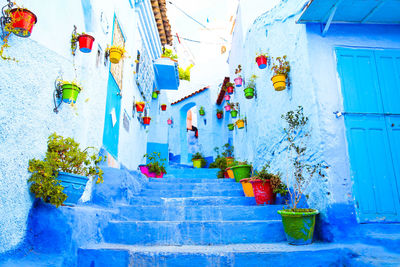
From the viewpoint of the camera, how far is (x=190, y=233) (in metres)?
3.69

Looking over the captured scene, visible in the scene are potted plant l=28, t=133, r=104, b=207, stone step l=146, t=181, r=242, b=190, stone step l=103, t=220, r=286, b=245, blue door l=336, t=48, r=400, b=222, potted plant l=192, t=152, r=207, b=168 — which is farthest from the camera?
potted plant l=192, t=152, r=207, b=168

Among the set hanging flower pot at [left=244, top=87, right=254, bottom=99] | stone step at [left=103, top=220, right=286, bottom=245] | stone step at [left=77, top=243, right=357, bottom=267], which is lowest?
stone step at [left=77, top=243, right=357, bottom=267]

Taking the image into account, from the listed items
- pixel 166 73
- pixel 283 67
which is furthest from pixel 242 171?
pixel 166 73

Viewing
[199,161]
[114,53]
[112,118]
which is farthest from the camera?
[199,161]

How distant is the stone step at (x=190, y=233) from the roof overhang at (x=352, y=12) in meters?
3.04

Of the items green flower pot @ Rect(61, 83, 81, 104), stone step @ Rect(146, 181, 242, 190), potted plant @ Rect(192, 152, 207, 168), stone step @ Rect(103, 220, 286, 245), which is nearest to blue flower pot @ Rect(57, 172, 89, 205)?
stone step @ Rect(103, 220, 286, 245)

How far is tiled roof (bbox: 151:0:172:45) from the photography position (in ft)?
29.3

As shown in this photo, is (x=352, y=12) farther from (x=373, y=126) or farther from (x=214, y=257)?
(x=214, y=257)

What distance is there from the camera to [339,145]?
12.8 feet

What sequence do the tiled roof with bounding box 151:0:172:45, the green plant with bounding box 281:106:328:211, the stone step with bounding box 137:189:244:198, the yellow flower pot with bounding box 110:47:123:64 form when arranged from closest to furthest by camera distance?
the green plant with bounding box 281:106:328:211, the yellow flower pot with bounding box 110:47:123:64, the stone step with bounding box 137:189:244:198, the tiled roof with bounding box 151:0:172:45

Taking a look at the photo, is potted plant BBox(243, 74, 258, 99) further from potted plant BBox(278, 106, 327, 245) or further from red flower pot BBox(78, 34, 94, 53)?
red flower pot BBox(78, 34, 94, 53)

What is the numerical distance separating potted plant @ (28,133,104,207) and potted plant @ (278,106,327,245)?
8.11 feet

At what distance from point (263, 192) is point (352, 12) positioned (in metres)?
3.06

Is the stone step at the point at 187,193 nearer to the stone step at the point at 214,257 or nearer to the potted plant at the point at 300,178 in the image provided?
the potted plant at the point at 300,178
